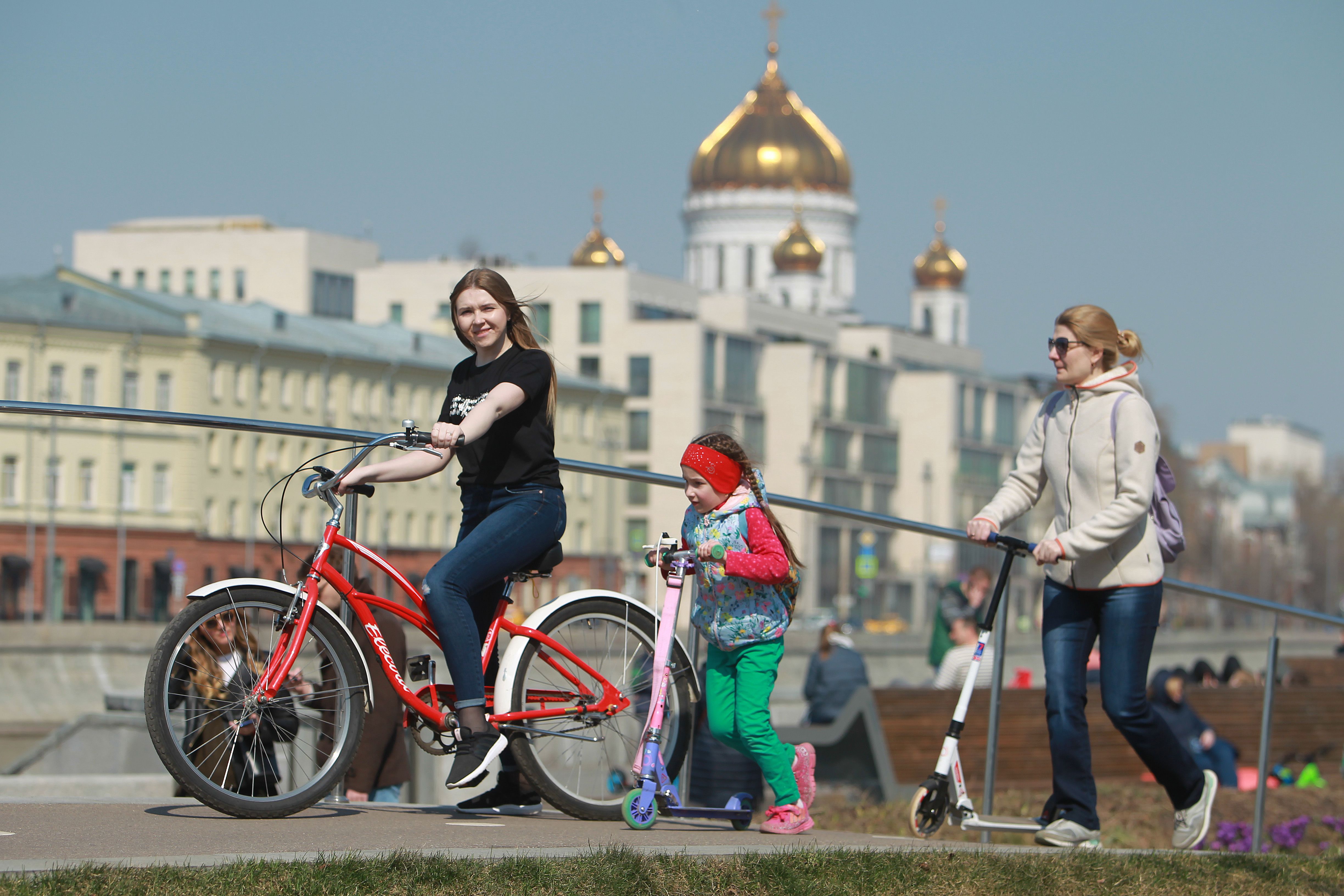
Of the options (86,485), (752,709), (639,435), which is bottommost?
(752,709)

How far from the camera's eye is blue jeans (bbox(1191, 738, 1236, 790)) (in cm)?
1353

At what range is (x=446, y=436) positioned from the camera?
671 cm

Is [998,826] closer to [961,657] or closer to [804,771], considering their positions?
[804,771]

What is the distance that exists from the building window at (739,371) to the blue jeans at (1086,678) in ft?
335

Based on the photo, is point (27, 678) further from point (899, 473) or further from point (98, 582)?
point (899, 473)

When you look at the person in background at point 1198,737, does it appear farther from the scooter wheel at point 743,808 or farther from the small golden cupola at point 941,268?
the small golden cupola at point 941,268

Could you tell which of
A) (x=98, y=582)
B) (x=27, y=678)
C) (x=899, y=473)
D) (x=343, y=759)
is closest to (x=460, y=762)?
(x=343, y=759)

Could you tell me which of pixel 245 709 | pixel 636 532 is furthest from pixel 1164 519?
pixel 636 532

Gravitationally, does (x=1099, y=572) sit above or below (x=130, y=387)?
below

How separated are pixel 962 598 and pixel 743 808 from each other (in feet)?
22.6

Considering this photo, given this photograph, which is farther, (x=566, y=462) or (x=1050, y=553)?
(x=566, y=462)

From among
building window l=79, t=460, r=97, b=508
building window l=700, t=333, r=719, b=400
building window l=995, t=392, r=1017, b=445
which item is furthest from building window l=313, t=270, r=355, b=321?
building window l=995, t=392, r=1017, b=445

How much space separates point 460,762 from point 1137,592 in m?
2.32

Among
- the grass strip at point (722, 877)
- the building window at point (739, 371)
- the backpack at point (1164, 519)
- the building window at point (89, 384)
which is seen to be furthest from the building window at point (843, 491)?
the grass strip at point (722, 877)
